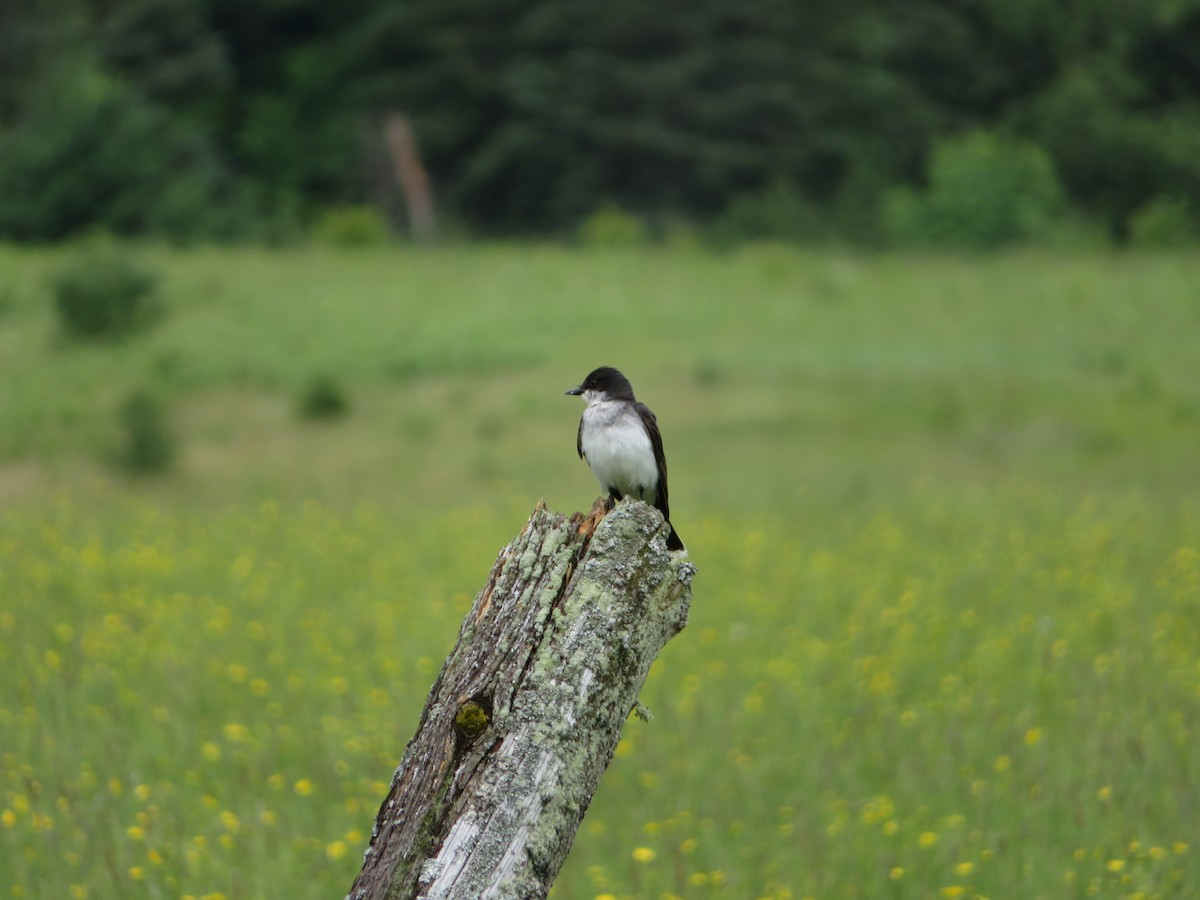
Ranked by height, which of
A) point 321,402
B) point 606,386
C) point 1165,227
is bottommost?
point 1165,227

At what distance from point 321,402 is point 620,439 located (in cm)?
1371

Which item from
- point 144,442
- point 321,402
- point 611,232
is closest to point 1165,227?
point 611,232

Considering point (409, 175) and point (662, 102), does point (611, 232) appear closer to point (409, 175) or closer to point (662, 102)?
point (662, 102)

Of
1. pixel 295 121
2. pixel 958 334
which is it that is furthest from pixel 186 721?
pixel 295 121

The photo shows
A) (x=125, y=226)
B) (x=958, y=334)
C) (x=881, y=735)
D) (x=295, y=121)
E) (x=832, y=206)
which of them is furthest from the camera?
(x=295, y=121)

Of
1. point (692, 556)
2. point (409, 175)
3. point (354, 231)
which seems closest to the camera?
point (692, 556)

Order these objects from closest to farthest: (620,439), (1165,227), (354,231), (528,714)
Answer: (528,714) < (620,439) < (354,231) < (1165,227)

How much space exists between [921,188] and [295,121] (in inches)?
743

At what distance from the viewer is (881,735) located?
7504 mm

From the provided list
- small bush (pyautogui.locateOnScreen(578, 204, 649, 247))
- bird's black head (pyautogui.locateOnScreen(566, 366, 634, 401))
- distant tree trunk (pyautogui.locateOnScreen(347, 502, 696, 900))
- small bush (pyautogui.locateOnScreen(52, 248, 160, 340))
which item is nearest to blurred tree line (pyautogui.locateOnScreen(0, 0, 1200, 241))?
small bush (pyautogui.locateOnScreen(578, 204, 649, 247))

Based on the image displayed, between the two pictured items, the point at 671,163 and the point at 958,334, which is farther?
the point at 671,163

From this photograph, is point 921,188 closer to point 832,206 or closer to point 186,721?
point 832,206

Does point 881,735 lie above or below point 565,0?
above

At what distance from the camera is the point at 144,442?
1727cm
